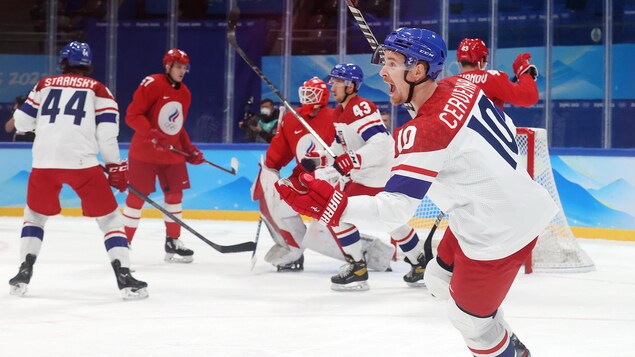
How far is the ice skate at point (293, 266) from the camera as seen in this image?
5.34 m

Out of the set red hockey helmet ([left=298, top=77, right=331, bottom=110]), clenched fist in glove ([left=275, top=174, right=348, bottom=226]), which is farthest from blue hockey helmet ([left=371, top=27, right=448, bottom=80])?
red hockey helmet ([left=298, top=77, right=331, bottom=110])

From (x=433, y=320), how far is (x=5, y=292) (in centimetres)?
207

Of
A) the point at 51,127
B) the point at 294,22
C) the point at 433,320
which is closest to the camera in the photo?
the point at 433,320

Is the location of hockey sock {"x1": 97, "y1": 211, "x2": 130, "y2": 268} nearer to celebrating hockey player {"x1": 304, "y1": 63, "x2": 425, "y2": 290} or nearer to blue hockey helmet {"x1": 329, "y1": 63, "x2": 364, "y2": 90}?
celebrating hockey player {"x1": 304, "y1": 63, "x2": 425, "y2": 290}

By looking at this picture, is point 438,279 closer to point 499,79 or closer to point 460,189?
point 460,189

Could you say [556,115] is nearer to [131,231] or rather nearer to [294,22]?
[294,22]

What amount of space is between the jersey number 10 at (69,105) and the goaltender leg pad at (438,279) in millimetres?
2167

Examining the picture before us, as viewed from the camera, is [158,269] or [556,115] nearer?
[158,269]

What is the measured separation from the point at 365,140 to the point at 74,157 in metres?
1.44

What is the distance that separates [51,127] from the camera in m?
4.20

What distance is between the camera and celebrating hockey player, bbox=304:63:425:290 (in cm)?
457

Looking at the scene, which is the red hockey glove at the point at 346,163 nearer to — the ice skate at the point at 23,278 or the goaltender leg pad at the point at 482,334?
the ice skate at the point at 23,278

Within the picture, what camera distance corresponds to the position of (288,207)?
533 centimetres

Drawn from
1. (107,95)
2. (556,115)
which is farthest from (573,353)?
(556,115)
